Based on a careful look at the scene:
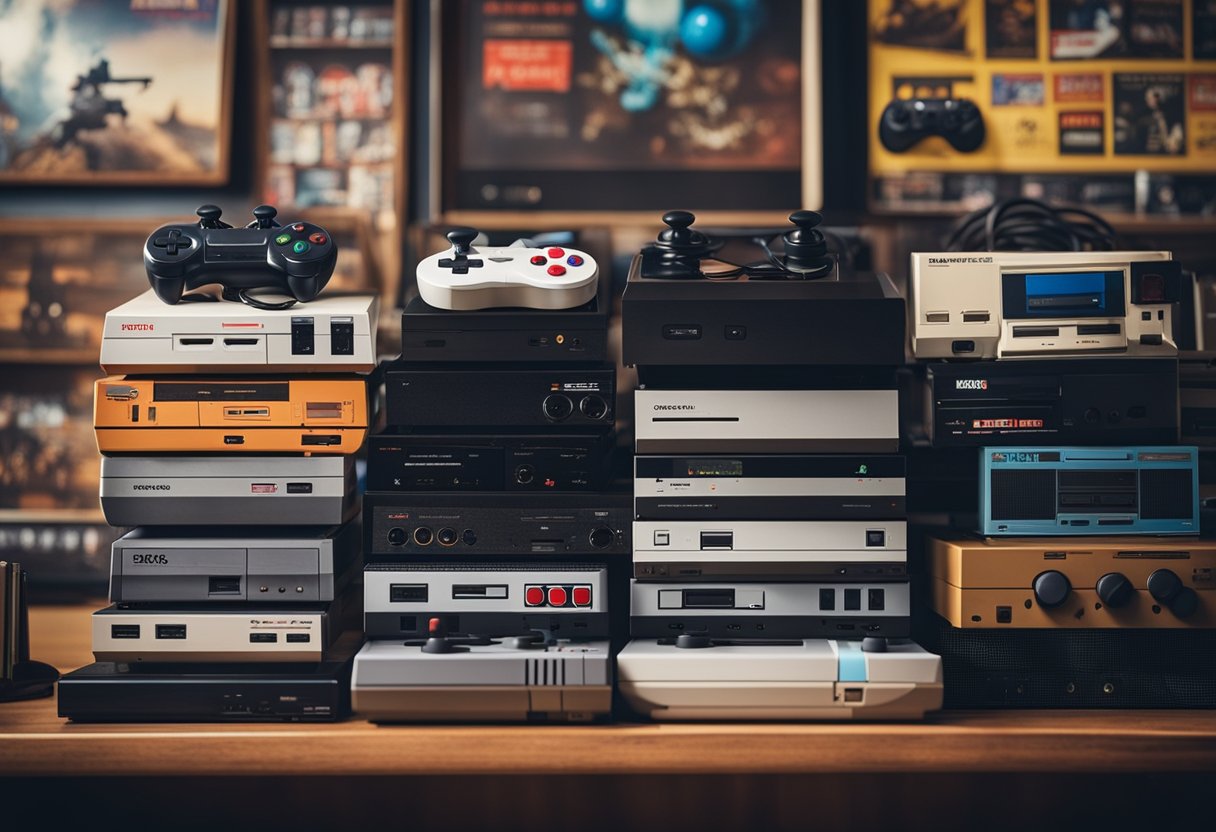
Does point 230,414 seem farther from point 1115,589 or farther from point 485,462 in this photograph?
point 1115,589

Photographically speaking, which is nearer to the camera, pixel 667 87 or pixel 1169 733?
pixel 1169 733

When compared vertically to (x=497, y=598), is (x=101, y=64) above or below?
above

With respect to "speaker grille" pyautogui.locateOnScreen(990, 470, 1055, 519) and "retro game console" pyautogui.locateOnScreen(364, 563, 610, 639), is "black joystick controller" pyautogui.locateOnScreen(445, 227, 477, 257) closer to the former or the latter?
"retro game console" pyautogui.locateOnScreen(364, 563, 610, 639)

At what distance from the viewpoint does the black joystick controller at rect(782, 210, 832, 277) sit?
1.42 meters

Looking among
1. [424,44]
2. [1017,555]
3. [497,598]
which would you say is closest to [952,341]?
[1017,555]

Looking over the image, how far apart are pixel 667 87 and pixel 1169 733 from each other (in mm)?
1419

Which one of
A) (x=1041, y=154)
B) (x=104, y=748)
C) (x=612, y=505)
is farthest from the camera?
(x=1041, y=154)

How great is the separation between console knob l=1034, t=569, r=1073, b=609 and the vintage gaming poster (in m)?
1.05

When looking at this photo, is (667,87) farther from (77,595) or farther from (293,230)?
(77,595)

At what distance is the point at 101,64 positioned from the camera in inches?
84.1

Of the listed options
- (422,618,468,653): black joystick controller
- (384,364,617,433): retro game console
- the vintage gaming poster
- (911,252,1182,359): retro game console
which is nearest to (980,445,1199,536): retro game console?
(911,252,1182,359): retro game console

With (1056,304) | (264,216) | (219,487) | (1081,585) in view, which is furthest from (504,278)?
(1081,585)

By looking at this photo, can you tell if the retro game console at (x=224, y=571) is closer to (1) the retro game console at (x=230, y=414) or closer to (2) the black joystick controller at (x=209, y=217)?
(1) the retro game console at (x=230, y=414)

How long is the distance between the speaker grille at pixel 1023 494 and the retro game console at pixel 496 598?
51 centimetres
